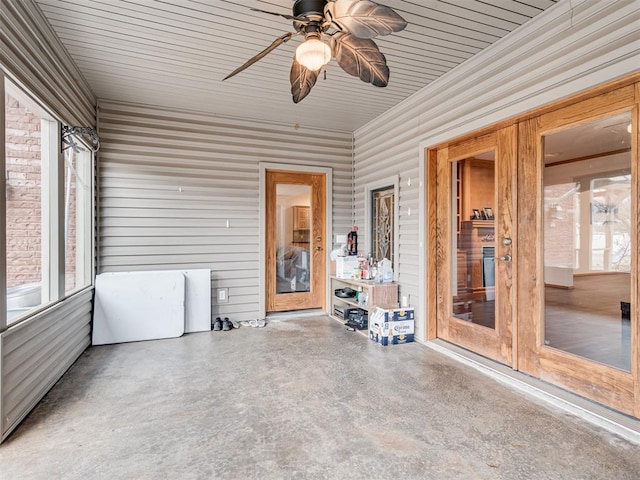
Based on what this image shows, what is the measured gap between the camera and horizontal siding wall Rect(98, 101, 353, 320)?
4.57 meters

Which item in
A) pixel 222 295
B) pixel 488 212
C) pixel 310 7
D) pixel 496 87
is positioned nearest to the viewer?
pixel 310 7

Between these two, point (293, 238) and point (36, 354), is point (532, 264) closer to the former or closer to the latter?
point (293, 238)

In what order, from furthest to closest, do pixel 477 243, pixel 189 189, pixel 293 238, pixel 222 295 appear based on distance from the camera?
pixel 293 238 < pixel 222 295 < pixel 189 189 < pixel 477 243

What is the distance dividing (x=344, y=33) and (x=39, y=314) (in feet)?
10.1

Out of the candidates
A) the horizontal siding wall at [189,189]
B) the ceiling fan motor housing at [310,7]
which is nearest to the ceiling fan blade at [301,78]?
the ceiling fan motor housing at [310,7]

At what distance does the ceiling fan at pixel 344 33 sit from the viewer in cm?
193

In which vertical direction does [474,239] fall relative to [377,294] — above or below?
above

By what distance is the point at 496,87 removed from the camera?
10.4ft

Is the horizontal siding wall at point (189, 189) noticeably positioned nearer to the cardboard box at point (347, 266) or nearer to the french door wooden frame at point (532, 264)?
the cardboard box at point (347, 266)

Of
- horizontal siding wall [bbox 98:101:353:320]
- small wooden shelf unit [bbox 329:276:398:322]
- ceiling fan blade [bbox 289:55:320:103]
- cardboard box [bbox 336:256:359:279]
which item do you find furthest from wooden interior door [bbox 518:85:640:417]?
horizontal siding wall [bbox 98:101:353:320]

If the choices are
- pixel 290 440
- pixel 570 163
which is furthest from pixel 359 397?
pixel 570 163

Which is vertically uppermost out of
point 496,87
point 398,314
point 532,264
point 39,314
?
point 496,87

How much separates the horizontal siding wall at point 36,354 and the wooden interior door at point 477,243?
3.87 metres

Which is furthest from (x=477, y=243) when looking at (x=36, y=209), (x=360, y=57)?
(x=36, y=209)
